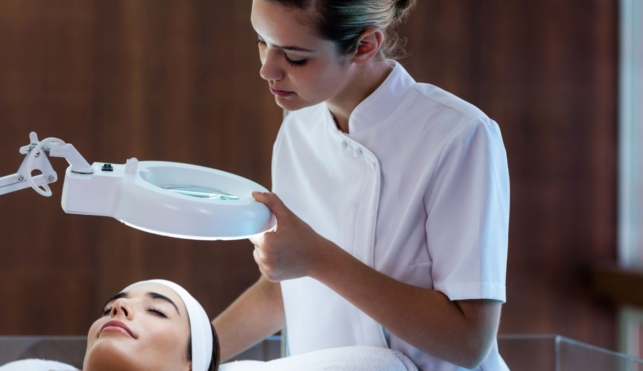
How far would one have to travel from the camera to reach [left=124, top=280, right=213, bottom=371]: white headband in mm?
1300

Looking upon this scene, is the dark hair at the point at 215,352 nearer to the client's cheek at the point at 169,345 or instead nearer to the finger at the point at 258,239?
the client's cheek at the point at 169,345

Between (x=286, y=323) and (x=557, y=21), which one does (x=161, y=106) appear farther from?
(x=557, y=21)

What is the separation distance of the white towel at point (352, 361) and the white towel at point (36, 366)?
0.45 meters

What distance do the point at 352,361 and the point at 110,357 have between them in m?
0.42

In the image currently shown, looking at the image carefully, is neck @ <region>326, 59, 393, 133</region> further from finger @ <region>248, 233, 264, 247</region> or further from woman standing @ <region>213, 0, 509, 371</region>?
finger @ <region>248, 233, 264, 247</region>

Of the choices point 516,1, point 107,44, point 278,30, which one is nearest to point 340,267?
point 278,30

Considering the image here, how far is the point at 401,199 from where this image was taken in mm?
1243

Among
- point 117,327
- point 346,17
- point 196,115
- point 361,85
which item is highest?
point 346,17

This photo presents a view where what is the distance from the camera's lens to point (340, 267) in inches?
44.1

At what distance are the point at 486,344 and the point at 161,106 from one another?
1.89 meters

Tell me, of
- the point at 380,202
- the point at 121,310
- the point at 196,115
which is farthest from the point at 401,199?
the point at 196,115

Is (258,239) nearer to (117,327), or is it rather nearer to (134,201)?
(134,201)

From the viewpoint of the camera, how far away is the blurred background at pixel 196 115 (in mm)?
2641

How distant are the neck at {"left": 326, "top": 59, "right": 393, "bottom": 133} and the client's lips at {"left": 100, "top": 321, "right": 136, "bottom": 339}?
0.56 metres
